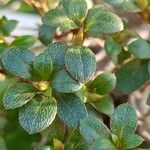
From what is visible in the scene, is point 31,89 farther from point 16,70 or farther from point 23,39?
point 23,39

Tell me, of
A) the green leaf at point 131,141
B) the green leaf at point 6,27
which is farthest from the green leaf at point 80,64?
the green leaf at point 6,27

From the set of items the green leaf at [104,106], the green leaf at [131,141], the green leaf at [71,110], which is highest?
the green leaf at [71,110]

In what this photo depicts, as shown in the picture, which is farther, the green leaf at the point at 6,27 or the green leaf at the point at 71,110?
the green leaf at the point at 6,27

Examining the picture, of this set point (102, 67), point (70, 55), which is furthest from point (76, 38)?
point (102, 67)

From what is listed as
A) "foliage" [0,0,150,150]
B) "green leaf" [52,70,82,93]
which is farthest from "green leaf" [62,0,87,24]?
"green leaf" [52,70,82,93]

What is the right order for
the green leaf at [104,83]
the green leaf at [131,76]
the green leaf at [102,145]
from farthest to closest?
1. the green leaf at [131,76]
2. the green leaf at [104,83]
3. the green leaf at [102,145]

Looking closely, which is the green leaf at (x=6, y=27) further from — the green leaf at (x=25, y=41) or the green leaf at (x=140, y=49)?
the green leaf at (x=140, y=49)

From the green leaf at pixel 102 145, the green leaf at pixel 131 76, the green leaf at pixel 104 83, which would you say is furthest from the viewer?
the green leaf at pixel 131 76

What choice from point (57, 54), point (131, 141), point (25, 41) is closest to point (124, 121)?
point (131, 141)
